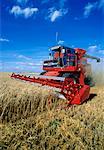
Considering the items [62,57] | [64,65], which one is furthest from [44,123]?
[62,57]

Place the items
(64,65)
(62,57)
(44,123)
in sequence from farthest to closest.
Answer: (62,57) → (64,65) → (44,123)

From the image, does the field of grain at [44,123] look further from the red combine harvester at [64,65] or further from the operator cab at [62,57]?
the operator cab at [62,57]

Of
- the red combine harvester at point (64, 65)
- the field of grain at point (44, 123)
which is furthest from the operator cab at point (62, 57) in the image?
the field of grain at point (44, 123)

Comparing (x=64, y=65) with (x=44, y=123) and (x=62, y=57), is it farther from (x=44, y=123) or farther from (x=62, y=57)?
(x=44, y=123)

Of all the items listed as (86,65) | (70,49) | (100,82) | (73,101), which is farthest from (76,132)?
(100,82)

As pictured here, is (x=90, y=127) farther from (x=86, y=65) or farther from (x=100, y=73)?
(x=100, y=73)

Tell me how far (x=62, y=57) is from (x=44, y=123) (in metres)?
5.56

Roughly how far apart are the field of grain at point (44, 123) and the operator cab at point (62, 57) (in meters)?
3.64

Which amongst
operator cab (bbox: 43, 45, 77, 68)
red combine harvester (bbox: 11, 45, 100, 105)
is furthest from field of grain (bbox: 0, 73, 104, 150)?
operator cab (bbox: 43, 45, 77, 68)

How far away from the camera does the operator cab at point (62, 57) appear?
33.2 ft

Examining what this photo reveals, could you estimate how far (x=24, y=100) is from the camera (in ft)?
18.4

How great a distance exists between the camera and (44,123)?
191 inches

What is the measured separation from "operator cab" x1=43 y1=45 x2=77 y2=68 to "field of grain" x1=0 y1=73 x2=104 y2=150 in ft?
11.9

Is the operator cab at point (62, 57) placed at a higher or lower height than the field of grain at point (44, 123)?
higher
